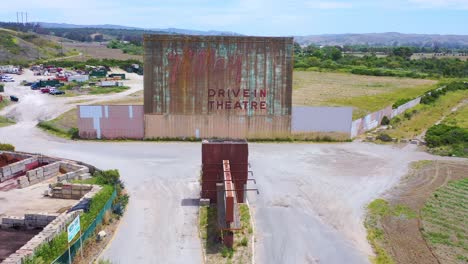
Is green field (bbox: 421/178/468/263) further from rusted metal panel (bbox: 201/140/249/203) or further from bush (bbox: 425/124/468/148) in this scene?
bush (bbox: 425/124/468/148)

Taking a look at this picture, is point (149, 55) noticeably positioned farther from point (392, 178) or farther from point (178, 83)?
point (392, 178)

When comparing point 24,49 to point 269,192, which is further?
point 24,49

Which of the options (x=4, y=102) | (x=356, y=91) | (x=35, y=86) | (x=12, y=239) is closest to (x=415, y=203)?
(x=12, y=239)

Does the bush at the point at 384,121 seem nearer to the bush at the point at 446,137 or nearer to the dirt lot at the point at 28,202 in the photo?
the bush at the point at 446,137

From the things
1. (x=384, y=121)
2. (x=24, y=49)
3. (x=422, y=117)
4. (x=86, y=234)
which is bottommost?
(x=86, y=234)

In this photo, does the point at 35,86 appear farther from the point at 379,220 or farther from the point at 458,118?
the point at 379,220

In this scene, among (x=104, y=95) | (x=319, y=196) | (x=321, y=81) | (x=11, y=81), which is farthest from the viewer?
(x=321, y=81)

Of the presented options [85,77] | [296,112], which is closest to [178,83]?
[296,112]

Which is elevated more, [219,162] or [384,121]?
[219,162]
